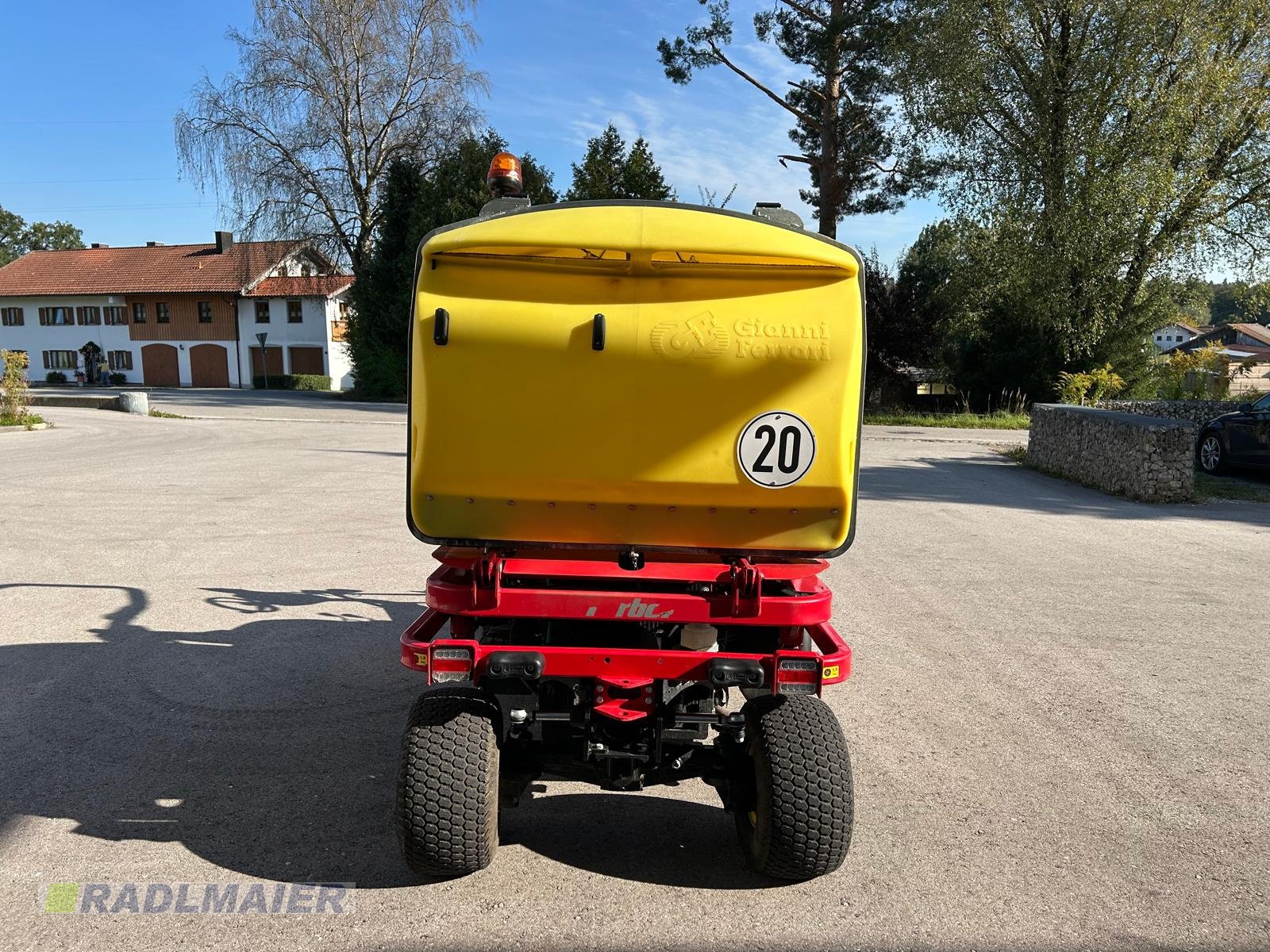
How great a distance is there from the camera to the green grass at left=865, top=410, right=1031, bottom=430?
92.3ft

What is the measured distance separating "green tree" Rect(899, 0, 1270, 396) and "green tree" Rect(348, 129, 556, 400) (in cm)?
1481

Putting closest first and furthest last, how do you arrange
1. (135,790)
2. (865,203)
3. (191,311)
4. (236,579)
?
(135,790)
(236,579)
(865,203)
(191,311)

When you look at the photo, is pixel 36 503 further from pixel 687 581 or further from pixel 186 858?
pixel 687 581

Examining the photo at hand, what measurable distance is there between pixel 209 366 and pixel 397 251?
22.7 m

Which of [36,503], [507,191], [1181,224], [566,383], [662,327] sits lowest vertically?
[36,503]

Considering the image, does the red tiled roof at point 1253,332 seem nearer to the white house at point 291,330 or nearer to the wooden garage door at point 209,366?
the white house at point 291,330

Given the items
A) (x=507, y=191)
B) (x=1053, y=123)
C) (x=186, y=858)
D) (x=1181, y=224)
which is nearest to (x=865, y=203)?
(x=1053, y=123)

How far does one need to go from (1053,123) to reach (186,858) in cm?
2811

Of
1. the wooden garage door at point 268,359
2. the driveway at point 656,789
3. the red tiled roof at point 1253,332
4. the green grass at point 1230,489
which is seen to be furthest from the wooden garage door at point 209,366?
the red tiled roof at point 1253,332

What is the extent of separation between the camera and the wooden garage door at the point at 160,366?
54.0 m

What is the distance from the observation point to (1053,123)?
84.7 ft

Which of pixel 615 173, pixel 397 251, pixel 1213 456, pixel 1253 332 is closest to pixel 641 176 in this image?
pixel 615 173

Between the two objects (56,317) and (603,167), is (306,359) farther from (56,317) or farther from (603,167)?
(603,167)

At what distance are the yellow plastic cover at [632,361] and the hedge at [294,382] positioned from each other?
48356 mm
